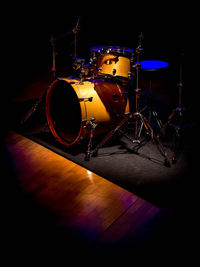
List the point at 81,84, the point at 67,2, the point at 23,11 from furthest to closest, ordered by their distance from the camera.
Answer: the point at 23,11
the point at 67,2
the point at 81,84

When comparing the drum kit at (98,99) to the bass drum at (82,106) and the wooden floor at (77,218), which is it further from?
the wooden floor at (77,218)

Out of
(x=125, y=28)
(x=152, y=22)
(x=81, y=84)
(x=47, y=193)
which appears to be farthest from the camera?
(x=125, y=28)

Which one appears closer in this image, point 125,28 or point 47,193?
point 47,193

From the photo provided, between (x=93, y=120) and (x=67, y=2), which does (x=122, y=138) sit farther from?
(x=67, y=2)

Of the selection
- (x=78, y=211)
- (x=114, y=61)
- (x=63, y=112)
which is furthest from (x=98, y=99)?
(x=78, y=211)

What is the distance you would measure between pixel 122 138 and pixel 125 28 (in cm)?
192

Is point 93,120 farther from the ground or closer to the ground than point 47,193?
farther from the ground

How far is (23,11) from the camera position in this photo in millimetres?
4691

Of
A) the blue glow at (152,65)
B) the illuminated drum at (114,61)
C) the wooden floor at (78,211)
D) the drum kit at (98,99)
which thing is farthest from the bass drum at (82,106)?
the wooden floor at (78,211)

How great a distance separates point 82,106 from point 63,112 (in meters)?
0.64

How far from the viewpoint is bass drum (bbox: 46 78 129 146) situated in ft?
8.87

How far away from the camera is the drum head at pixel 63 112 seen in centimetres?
309

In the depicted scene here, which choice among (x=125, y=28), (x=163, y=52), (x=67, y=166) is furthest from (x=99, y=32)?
(x=67, y=166)

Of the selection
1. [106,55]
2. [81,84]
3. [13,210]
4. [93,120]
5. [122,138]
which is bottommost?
[13,210]
